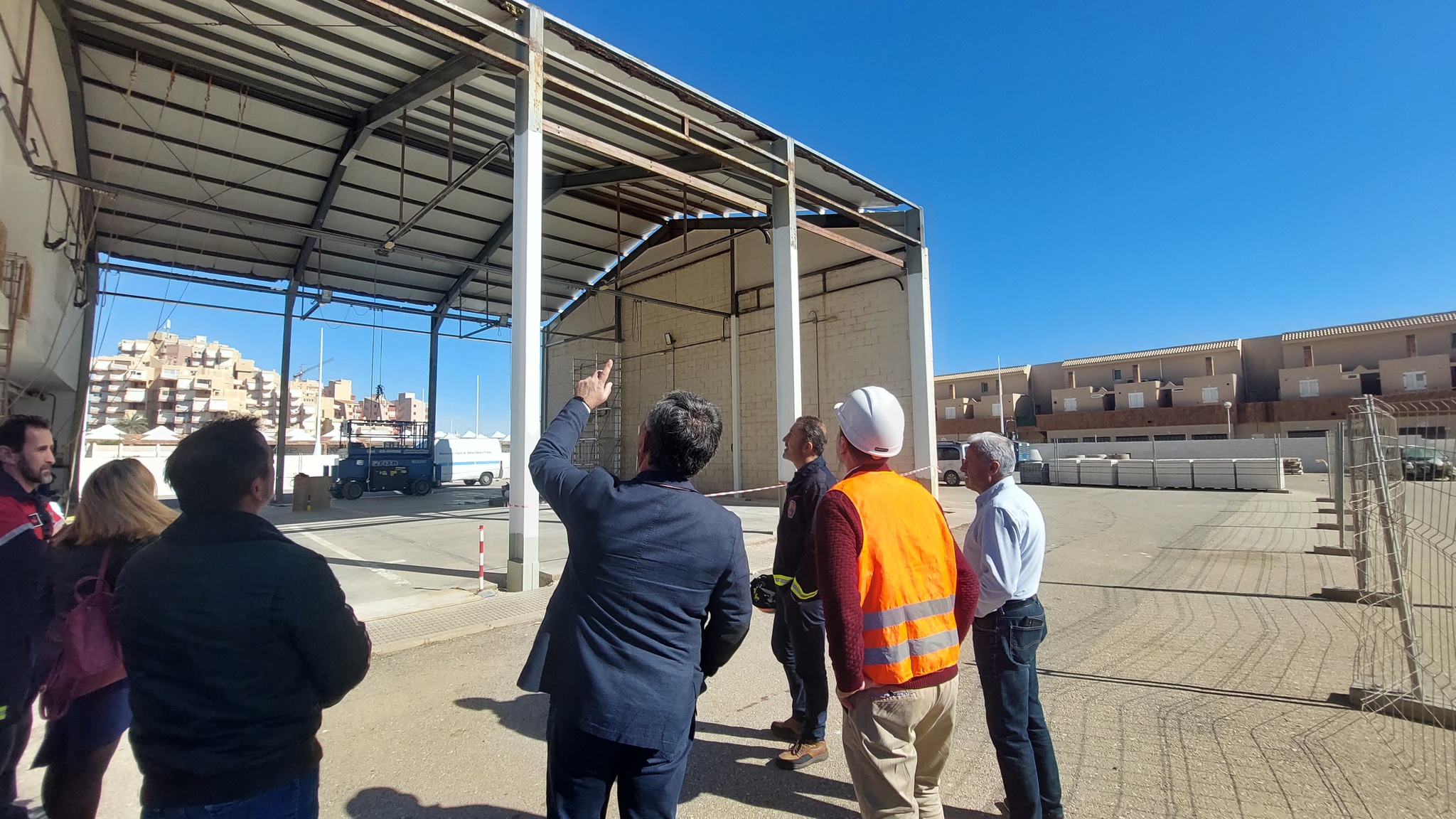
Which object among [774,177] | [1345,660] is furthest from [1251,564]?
[774,177]

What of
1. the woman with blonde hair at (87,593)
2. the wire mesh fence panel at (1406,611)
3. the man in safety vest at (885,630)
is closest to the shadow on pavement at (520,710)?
the woman with blonde hair at (87,593)

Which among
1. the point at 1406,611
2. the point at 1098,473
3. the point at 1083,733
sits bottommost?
the point at 1083,733

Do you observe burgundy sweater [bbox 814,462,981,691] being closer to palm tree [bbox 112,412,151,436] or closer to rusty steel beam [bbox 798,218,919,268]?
rusty steel beam [bbox 798,218,919,268]

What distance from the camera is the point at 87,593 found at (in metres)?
2.01

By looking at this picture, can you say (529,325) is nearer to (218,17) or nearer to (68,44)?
(218,17)

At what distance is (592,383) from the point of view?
2148 mm

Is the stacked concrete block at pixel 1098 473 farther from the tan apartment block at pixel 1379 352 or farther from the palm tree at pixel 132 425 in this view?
the palm tree at pixel 132 425

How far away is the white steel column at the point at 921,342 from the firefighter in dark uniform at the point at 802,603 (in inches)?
414

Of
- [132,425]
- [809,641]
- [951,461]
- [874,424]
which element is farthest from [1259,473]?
[132,425]

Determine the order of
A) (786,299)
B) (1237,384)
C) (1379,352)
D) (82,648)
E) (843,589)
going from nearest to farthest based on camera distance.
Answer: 1. (843,589)
2. (82,648)
3. (786,299)
4. (1379,352)
5. (1237,384)

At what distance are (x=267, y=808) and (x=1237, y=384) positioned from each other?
50286mm

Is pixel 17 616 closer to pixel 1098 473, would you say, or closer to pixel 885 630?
pixel 885 630

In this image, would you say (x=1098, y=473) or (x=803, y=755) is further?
(x=1098, y=473)

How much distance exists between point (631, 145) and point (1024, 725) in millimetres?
12053
